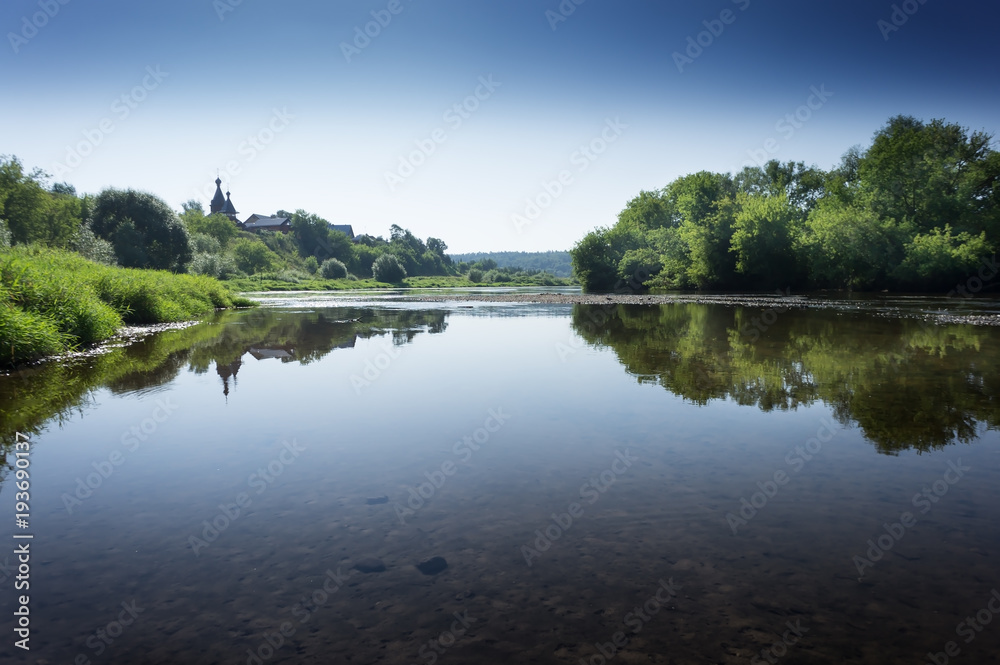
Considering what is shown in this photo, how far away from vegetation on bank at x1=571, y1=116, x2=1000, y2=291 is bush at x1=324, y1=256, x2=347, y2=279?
58.0 metres

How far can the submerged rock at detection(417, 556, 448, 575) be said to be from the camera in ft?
12.9

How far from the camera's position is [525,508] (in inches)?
197

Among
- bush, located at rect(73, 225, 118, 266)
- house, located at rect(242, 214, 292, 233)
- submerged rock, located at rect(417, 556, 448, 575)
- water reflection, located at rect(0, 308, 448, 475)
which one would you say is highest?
house, located at rect(242, 214, 292, 233)

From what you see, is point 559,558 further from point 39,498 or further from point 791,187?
point 791,187

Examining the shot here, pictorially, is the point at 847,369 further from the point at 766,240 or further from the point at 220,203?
the point at 220,203

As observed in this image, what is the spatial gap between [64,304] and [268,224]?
155m

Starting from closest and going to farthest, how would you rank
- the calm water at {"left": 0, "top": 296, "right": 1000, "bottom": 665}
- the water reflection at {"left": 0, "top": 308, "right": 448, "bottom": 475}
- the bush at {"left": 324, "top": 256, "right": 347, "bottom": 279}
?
1. the calm water at {"left": 0, "top": 296, "right": 1000, "bottom": 665}
2. the water reflection at {"left": 0, "top": 308, "right": 448, "bottom": 475}
3. the bush at {"left": 324, "top": 256, "right": 347, "bottom": 279}

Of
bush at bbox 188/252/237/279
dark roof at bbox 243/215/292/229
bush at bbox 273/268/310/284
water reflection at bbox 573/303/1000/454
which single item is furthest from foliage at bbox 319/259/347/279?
water reflection at bbox 573/303/1000/454

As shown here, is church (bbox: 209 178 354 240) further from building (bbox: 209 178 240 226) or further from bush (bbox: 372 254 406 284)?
bush (bbox: 372 254 406 284)

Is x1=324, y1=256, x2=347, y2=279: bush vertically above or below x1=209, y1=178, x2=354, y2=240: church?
below

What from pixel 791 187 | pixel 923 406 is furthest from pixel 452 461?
pixel 791 187

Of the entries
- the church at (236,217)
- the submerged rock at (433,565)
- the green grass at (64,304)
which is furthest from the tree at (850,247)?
the church at (236,217)

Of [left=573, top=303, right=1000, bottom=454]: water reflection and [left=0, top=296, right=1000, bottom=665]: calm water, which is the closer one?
[left=0, top=296, right=1000, bottom=665]: calm water

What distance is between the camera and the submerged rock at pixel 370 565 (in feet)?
12.9
